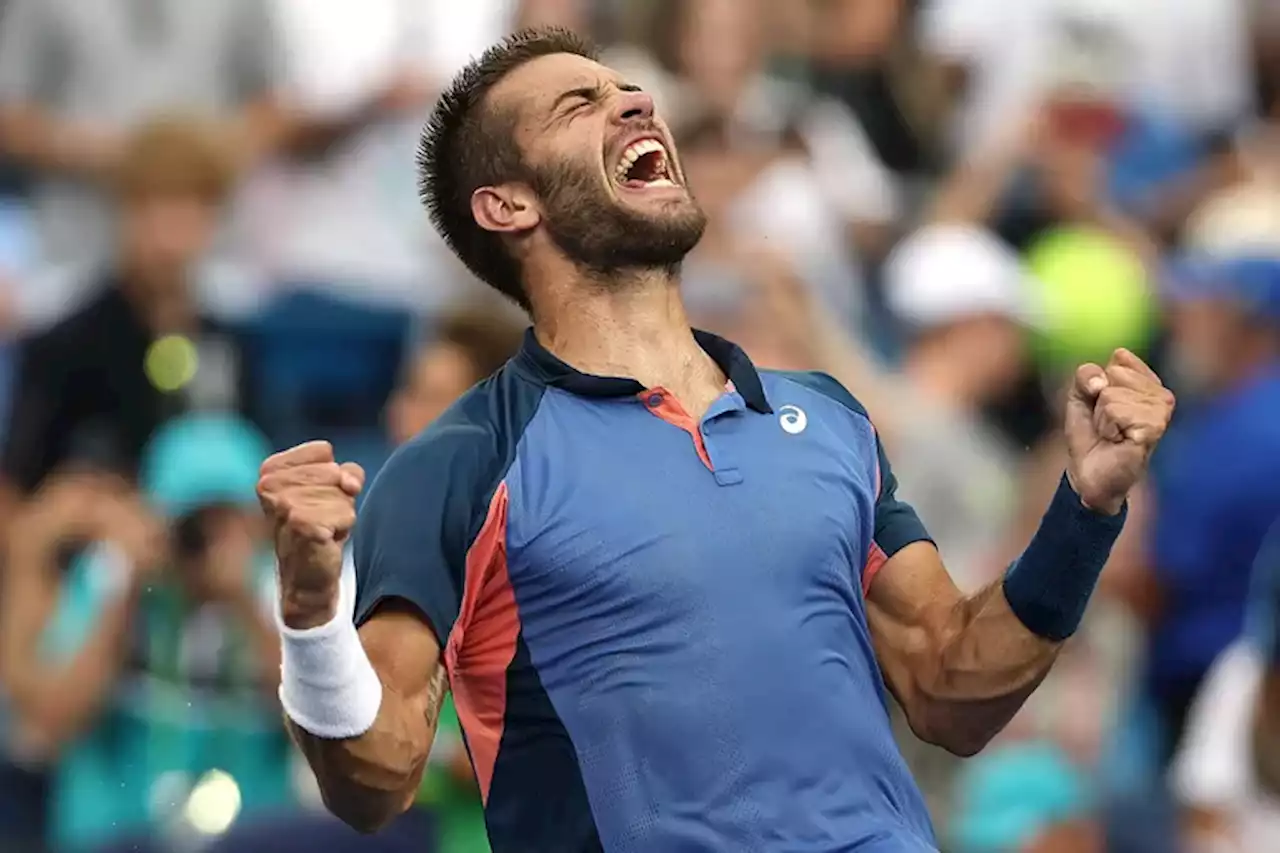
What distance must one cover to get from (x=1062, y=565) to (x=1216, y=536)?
3.49 metres

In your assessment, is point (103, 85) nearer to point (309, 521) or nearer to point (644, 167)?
point (644, 167)

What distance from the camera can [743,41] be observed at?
7770 millimetres

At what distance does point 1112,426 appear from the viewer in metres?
3.47

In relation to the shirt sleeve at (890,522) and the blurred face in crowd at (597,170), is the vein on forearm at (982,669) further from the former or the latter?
the blurred face in crowd at (597,170)

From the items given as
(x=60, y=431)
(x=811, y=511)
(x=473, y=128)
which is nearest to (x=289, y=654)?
(x=811, y=511)

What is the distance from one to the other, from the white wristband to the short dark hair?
96 centimetres

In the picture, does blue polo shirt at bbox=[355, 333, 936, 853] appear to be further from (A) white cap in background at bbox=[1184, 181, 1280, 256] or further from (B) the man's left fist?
(A) white cap in background at bbox=[1184, 181, 1280, 256]

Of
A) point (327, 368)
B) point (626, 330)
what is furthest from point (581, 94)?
point (327, 368)

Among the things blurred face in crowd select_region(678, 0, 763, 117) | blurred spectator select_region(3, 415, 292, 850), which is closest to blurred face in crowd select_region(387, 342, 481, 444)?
blurred spectator select_region(3, 415, 292, 850)

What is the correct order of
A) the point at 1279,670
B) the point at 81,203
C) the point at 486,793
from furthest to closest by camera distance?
the point at 81,203 → the point at 1279,670 → the point at 486,793

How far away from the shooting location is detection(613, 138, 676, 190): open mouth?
3809 mm

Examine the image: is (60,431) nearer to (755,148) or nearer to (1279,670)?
(755,148)

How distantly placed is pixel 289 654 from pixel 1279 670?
3456 mm

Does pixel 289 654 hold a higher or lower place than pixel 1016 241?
higher
